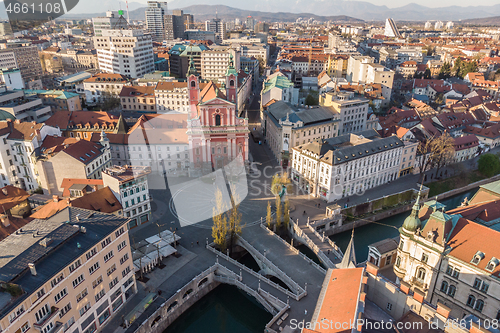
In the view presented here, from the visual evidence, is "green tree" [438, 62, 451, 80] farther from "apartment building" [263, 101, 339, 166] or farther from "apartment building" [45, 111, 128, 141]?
"apartment building" [45, 111, 128, 141]

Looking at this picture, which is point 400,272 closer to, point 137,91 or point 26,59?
point 137,91

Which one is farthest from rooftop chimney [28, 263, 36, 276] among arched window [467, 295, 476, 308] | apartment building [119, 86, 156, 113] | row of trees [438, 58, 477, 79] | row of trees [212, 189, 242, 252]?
row of trees [438, 58, 477, 79]

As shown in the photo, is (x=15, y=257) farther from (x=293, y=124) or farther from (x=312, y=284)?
(x=293, y=124)

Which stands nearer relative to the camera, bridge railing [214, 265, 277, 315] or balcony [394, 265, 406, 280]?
balcony [394, 265, 406, 280]

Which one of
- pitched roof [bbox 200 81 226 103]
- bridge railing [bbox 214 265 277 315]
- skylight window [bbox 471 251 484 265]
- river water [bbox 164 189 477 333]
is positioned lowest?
river water [bbox 164 189 477 333]

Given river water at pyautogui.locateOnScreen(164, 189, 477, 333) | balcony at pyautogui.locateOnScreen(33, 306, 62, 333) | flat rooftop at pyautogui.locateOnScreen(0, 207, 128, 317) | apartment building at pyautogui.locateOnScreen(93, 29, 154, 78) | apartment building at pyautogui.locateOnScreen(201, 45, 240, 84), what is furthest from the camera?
apartment building at pyautogui.locateOnScreen(201, 45, 240, 84)

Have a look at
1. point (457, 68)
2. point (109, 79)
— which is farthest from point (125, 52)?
point (457, 68)

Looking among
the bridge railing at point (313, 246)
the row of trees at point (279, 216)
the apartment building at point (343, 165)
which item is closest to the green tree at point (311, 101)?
the apartment building at point (343, 165)
